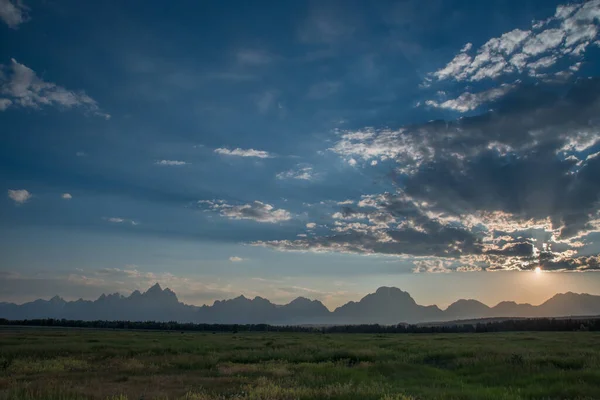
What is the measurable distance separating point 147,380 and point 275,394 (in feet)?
29.6

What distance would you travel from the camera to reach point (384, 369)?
23.3 m

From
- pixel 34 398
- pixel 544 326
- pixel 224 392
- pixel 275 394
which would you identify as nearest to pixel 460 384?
pixel 275 394

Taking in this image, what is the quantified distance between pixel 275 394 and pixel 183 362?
16.5 metres

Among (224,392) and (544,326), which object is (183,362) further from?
(544,326)

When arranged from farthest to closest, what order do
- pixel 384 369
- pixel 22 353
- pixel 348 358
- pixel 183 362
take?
1. pixel 22 353
2. pixel 348 358
3. pixel 183 362
4. pixel 384 369

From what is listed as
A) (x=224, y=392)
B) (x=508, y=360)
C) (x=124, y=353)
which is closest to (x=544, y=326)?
(x=508, y=360)

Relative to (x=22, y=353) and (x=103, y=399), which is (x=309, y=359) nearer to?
(x=103, y=399)

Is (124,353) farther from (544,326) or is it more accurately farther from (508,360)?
(544,326)

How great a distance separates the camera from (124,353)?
36.9 metres

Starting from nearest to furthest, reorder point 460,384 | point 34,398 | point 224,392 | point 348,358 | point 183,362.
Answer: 1. point 34,398
2. point 224,392
3. point 460,384
4. point 183,362
5. point 348,358

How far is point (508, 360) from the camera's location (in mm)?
26281

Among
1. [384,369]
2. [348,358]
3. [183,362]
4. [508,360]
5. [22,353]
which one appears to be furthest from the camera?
[22,353]

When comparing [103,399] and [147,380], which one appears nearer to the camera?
[103,399]

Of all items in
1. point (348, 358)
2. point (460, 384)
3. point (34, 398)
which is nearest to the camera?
point (34, 398)
